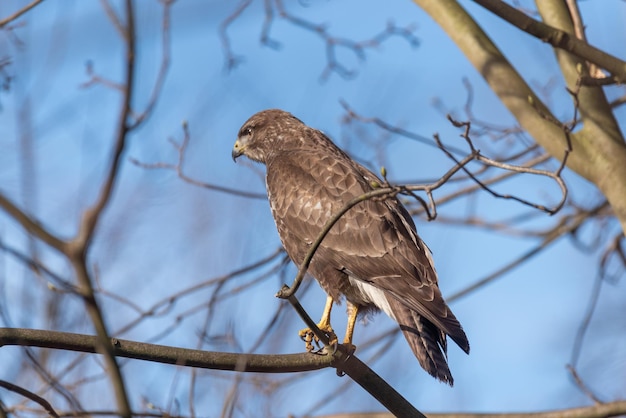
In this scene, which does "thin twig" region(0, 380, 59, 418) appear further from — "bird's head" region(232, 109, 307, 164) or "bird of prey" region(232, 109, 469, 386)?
"bird's head" region(232, 109, 307, 164)

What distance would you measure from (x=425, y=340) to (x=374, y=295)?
48 centimetres

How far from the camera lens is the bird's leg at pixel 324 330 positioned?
4816 millimetres

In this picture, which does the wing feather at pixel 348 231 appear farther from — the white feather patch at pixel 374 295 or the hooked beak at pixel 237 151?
the hooked beak at pixel 237 151

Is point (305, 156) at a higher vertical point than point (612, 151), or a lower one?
higher

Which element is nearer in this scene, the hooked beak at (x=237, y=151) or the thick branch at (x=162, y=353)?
the thick branch at (x=162, y=353)

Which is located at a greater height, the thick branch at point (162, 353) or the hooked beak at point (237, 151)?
the hooked beak at point (237, 151)

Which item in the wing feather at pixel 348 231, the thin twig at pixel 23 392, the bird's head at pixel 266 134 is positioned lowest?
the thin twig at pixel 23 392

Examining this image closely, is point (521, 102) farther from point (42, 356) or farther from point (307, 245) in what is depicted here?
point (42, 356)

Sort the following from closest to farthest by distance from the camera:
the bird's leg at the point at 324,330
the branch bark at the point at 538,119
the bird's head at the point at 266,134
A: 1. the bird's leg at the point at 324,330
2. the branch bark at the point at 538,119
3. the bird's head at the point at 266,134

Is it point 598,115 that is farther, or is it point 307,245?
point 598,115

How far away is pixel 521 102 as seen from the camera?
5.98 m

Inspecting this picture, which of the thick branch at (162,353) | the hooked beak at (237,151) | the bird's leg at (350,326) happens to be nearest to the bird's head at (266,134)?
the hooked beak at (237,151)

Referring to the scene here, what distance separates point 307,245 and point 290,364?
1220 millimetres

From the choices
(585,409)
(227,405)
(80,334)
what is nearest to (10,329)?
(80,334)
